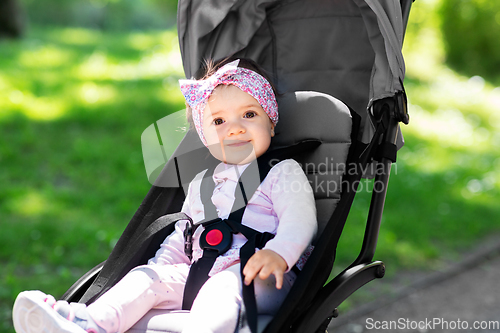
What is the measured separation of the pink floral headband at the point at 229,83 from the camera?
5.83 feet

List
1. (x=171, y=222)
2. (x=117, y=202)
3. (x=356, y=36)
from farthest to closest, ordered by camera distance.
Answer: (x=117, y=202) < (x=356, y=36) < (x=171, y=222)

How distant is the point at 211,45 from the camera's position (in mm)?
2303

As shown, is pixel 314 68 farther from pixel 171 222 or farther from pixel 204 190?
pixel 171 222

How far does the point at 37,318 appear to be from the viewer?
131 centimetres

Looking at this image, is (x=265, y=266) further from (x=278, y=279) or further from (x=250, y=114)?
(x=250, y=114)

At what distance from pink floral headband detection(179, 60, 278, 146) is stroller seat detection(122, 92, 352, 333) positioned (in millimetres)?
153

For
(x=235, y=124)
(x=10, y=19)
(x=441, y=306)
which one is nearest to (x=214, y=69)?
(x=235, y=124)

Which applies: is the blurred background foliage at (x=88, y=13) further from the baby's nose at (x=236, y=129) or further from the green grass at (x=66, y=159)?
the baby's nose at (x=236, y=129)

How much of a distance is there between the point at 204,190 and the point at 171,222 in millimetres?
175

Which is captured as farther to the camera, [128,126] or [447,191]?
[128,126]

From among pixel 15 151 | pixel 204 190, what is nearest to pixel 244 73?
pixel 204 190

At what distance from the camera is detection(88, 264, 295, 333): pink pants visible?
4.40 ft

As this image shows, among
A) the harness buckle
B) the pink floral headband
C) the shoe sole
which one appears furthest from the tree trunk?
the shoe sole

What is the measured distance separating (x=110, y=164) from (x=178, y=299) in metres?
3.06
